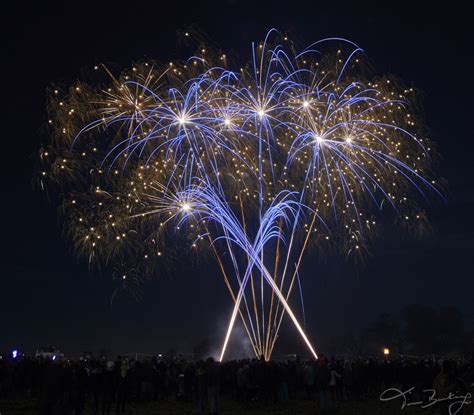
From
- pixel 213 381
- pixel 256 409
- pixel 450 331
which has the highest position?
pixel 450 331

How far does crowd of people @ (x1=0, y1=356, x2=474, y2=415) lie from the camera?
17250 millimetres

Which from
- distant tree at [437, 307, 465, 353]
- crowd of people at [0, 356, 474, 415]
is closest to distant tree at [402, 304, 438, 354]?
distant tree at [437, 307, 465, 353]

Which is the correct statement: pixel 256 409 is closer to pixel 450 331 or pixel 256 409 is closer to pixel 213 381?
pixel 213 381

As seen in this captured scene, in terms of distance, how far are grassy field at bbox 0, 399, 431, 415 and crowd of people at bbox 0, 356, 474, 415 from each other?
43 cm

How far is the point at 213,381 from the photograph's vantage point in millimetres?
16031

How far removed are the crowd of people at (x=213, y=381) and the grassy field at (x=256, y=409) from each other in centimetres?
43

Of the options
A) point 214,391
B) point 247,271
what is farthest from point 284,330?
point 214,391

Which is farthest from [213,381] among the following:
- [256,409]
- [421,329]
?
[421,329]

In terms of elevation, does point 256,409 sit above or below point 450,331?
below

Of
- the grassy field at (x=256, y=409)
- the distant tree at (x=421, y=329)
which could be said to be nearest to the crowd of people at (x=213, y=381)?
the grassy field at (x=256, y=409)

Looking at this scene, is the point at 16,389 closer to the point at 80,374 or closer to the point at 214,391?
the point at 80,374

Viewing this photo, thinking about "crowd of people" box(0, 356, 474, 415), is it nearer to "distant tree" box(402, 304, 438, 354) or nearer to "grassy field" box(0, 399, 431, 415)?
"grassy field" box(0, 399, 431, 415)

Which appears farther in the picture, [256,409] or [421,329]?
[421,329]

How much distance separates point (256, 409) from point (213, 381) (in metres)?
3.79
